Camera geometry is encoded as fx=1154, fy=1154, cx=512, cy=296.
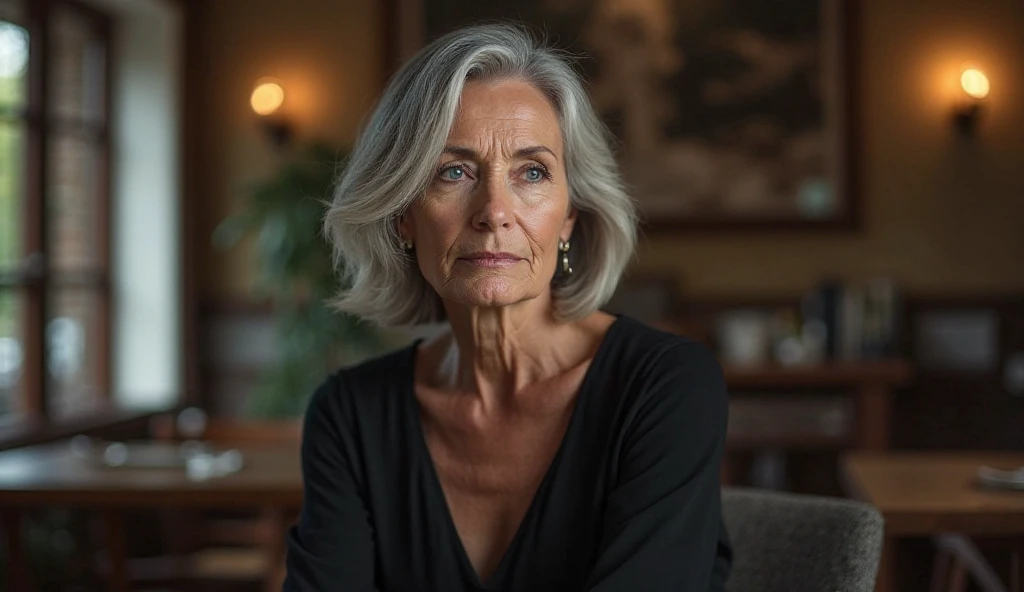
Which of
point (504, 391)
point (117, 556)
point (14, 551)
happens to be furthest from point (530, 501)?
point (117, 556)

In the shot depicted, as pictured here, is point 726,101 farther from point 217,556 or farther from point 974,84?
point 217,556

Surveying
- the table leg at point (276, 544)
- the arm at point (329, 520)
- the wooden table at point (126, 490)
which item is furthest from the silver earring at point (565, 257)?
the table leg at point (276, 544)

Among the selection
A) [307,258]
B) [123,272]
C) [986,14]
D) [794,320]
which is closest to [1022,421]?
[794,320]

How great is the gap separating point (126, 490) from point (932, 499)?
5.71 feet

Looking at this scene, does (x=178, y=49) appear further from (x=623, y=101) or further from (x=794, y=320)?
(x=794, y=320)

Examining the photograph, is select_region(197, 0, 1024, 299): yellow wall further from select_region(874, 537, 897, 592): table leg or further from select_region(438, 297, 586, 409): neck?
select_region(438, 297, 586, 409): neck

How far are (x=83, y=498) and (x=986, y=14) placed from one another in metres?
4.55

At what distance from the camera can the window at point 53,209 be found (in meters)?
4.32

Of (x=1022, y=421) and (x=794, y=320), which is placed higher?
(x=794, y=320)

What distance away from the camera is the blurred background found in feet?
16.6

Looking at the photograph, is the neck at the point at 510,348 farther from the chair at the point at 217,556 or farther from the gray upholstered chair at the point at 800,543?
the chair at the point at 217,556

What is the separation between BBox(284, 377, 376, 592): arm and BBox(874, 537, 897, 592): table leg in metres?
1.37

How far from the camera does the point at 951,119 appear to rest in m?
5.36

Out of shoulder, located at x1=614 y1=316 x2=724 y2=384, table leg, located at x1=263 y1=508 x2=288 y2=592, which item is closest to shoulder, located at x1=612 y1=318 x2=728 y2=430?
shoulder, located at x1=614 y1=316 x2=724 y2=384
